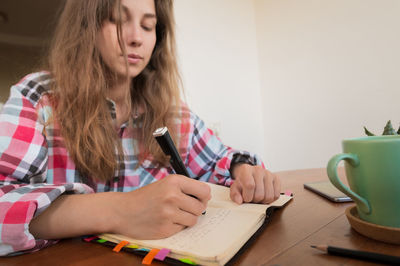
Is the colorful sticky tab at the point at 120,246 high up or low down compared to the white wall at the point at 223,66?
down

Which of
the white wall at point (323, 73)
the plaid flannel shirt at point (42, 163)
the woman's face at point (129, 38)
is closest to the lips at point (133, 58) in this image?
the woman's face at point (129, 38)

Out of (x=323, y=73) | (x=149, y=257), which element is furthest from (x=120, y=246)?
(x=323, y=73)

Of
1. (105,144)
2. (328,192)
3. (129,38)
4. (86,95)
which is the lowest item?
(328,192)

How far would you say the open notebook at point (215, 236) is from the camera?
0.25 m

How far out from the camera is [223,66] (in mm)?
1556

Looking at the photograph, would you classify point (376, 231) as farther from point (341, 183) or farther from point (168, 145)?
point (168, 145)

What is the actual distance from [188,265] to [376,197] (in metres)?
0.20

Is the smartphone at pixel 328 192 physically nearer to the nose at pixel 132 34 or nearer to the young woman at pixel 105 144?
the young woman at pixel 105 144

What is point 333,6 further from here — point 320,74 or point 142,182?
point 142,182

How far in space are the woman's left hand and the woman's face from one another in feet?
1.10

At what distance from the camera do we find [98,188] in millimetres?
545

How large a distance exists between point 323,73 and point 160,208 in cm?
152

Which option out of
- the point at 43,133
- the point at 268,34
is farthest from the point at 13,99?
the point at 268,34

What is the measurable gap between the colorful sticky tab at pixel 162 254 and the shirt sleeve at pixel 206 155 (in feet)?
1.17
